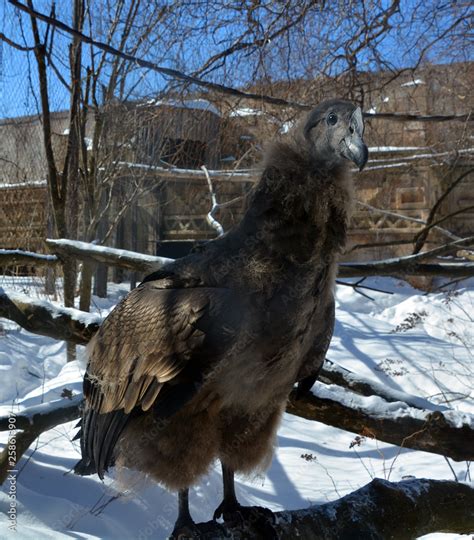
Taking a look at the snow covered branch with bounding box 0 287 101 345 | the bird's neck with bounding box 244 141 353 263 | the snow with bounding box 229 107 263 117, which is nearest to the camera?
the bird's neck with bounding box 244 141 353 263

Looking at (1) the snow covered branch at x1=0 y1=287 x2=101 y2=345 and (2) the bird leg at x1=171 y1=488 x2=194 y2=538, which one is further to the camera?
(1) the snow covered branch at x1=0 y1=287 x2=101 y2=345

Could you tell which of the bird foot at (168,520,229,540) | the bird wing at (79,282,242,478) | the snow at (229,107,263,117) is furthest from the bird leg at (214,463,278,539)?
the snow at (229,107,263,117)

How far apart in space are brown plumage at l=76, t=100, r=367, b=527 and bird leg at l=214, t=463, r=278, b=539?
0.73ft

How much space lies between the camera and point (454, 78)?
207 inches

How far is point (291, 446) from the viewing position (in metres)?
6.13

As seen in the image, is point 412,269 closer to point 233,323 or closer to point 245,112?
point 233,323

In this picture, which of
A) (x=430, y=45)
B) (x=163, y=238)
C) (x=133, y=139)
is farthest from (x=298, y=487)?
(x=163, y=238)

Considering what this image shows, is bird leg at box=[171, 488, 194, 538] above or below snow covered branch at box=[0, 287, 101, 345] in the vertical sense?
below

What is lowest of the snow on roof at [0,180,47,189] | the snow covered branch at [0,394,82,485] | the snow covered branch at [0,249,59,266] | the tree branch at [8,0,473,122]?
the snow covered branch at [0,394,82,485]

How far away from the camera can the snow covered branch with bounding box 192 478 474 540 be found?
79.0 inches

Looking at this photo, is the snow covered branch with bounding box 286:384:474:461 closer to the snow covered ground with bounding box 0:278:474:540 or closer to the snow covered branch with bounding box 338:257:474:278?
the snow covered ground with bounding box 0:278:474:540

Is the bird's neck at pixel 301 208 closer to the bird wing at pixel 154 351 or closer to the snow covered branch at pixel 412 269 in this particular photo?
the bird wing at pixel 154 351

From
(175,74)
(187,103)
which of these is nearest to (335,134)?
(175,74)

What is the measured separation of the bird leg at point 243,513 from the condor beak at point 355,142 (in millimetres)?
1199
